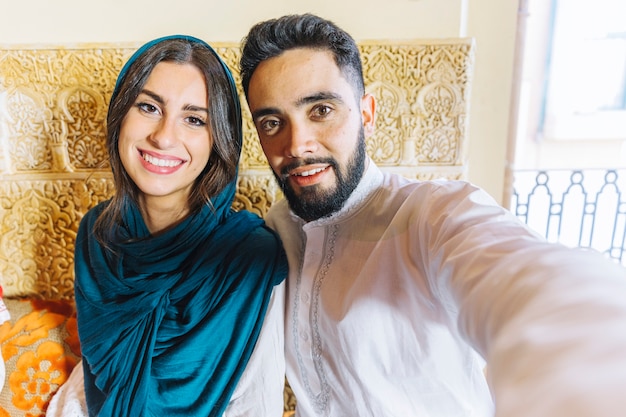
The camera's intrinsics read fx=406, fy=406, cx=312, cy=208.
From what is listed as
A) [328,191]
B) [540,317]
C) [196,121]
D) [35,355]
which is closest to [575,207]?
[328,191]

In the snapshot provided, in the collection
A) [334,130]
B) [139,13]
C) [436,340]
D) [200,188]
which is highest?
[139,13]

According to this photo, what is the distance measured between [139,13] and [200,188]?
2.18ft

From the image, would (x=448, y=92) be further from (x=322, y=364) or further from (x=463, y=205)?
(x=322, y=364)

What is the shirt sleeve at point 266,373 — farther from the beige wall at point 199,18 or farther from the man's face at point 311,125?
the beige wall at point 199,18

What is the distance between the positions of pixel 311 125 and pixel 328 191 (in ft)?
0.44

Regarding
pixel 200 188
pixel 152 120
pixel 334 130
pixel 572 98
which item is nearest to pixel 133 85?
pixel 152 120

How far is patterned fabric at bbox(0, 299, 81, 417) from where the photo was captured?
1.11 metres


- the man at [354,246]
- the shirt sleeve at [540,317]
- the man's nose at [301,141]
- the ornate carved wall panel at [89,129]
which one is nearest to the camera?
the shirt sleeve at [540,317]

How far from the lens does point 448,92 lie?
124cm

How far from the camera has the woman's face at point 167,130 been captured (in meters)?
0.91

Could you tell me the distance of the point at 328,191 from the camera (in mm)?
814

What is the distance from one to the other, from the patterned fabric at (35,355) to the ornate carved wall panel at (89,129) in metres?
0.19

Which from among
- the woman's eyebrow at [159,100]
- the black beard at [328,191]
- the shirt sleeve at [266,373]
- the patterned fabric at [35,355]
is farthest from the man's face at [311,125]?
the patterned fabric at [35,355]

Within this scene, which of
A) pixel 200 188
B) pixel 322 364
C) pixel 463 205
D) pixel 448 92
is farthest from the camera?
pixel 448 92
